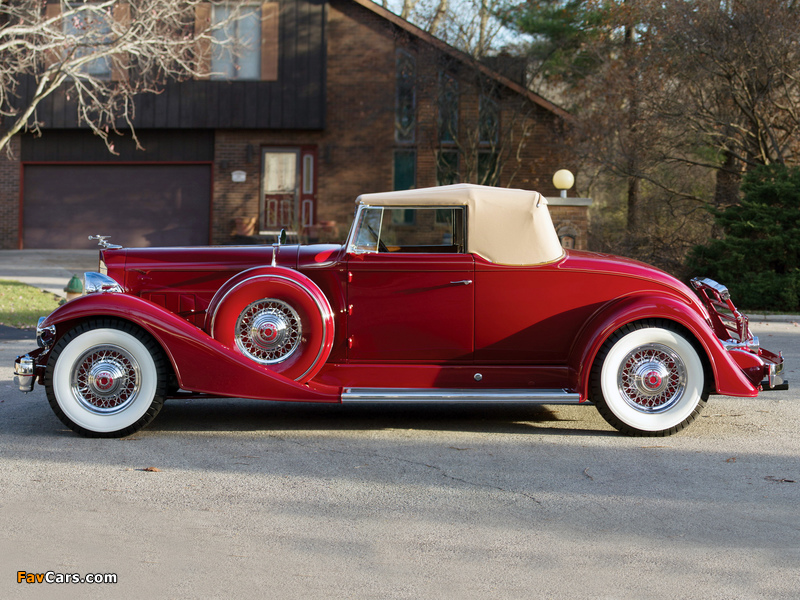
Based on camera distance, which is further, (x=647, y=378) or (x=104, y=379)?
(x=647, y=378)

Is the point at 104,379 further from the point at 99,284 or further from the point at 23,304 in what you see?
the point at 23,304

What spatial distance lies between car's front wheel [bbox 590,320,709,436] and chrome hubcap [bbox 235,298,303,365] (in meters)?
2.14

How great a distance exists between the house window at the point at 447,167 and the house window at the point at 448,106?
52 centimetres

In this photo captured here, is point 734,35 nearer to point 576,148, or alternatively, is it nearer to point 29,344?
point 576,148

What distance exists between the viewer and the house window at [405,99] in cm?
2356

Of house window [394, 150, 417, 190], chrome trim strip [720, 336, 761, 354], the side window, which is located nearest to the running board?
the side window

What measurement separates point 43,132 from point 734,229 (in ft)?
62.7

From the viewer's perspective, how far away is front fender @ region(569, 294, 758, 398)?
5.77 meters

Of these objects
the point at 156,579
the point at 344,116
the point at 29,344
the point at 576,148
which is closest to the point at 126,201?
the point at 344,116

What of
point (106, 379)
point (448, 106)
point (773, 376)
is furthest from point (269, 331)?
point (448, 106)

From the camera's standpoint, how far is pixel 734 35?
661 inches

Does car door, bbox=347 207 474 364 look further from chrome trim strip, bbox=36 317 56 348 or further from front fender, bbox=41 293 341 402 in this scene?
chrome trim strip, bbox=36 317 56 348

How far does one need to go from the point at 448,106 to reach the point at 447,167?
5.82 ft

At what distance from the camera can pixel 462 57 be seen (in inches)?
870
